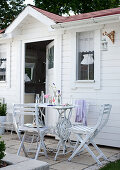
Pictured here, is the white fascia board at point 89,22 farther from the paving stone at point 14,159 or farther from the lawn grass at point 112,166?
the paving stone at point 14,159

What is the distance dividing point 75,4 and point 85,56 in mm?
12128

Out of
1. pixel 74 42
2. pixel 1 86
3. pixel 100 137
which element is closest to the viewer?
pixel 100 137

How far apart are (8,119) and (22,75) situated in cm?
138

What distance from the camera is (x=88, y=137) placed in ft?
14.8

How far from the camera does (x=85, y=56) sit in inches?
252

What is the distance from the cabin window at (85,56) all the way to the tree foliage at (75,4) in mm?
11813

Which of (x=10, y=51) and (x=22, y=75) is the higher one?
(x=10, y=51)

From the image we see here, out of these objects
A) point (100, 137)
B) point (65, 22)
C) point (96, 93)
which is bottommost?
point (100, 137)

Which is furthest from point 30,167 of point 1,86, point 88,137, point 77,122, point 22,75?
point 1,86

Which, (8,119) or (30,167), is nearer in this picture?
(30,167)

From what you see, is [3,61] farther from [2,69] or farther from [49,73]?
[49,73]

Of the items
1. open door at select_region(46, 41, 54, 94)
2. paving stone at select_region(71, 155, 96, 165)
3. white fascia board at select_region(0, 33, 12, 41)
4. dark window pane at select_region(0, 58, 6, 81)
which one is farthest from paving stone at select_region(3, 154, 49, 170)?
dark window pane at select_region(0, 58, 6, 81)

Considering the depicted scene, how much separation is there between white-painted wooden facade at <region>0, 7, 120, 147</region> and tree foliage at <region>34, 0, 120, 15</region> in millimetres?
10658

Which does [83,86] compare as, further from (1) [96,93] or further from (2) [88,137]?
(2) [88,137]
